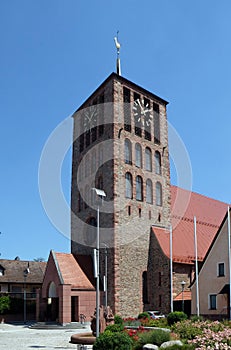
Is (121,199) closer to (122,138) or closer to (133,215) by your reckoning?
(133,215)

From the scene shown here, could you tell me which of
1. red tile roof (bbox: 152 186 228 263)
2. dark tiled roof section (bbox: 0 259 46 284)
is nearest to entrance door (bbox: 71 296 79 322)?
red tile roof (bbox: 152 186 228 263)

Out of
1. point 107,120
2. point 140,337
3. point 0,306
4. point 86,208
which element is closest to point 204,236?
point 86,208

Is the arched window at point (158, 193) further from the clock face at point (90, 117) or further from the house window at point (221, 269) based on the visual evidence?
the house window at point (221, 269)

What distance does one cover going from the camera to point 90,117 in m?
44.9

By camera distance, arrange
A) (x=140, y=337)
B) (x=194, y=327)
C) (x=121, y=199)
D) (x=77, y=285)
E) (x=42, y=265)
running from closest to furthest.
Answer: (x=140, y=337) < (x=194, y=327) < (x=77, y=285) < (x=121, y=199) < (x=42, y=265)

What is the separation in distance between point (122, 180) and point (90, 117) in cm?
925

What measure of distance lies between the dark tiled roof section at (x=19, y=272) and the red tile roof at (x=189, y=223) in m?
A: 18.9

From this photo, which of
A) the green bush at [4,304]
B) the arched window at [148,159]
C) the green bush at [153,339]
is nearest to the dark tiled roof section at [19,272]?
the green bush at [4,304]

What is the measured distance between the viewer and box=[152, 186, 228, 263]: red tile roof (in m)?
39.4

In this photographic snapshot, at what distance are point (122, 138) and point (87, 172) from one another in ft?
18.3

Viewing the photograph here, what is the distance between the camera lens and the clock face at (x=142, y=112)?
42.6 metres

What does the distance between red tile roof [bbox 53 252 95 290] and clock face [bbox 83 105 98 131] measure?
13742 mm

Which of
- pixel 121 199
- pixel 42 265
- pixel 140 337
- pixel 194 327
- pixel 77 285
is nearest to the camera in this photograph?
pixel 140 337

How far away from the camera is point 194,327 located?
18.8 metres
